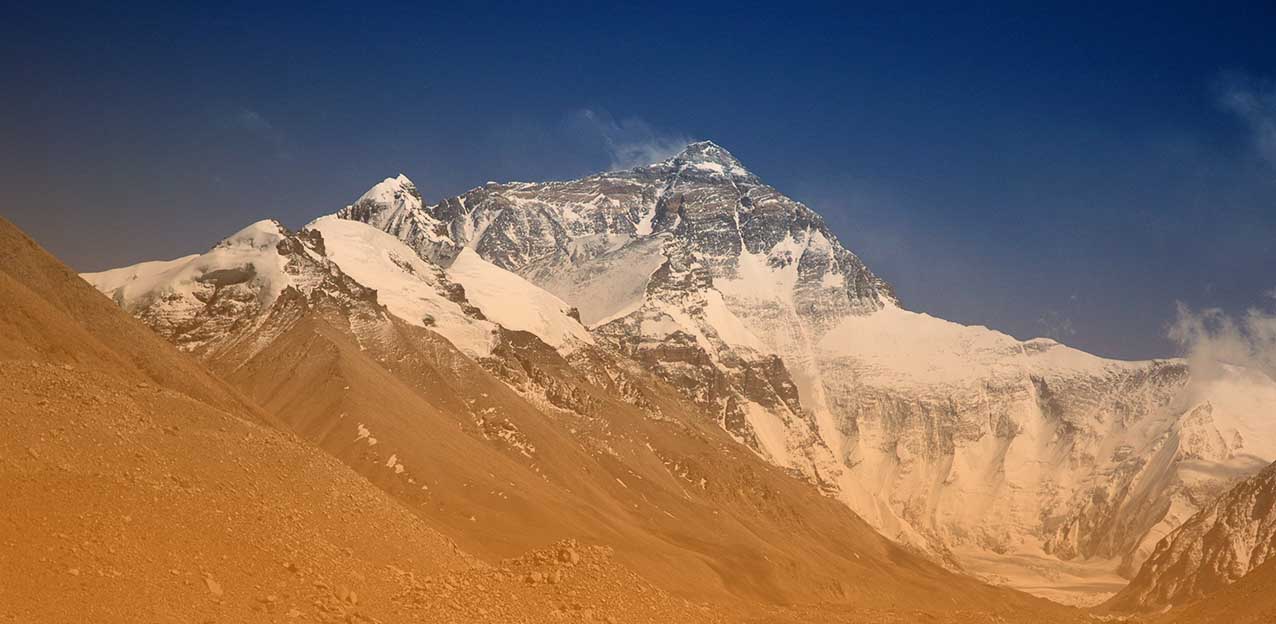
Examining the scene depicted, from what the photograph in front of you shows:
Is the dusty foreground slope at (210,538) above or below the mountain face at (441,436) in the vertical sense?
below

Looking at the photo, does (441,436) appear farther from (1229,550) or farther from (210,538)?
(1229,550)

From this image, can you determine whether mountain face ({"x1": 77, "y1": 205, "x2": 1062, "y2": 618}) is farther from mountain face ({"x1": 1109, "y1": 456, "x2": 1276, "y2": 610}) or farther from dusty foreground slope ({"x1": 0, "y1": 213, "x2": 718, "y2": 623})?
dusty foreground slope ({"x1": 0, "y1": 213, "x2": 718, "y2": 623})

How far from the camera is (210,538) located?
38.9 meters

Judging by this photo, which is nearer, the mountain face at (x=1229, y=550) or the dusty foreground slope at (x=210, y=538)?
the dusty foreground slope at (x=210, y=538)

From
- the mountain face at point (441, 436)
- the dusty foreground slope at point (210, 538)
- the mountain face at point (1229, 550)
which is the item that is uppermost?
the mountain face at point (1229, 550)

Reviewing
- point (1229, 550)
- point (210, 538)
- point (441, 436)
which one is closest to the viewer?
point (210, 538)

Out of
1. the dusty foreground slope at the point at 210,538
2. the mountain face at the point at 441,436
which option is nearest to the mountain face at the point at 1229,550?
the mountain face at the point at 441,436

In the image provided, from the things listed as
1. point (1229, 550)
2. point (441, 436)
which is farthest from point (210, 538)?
point (1229, 550)

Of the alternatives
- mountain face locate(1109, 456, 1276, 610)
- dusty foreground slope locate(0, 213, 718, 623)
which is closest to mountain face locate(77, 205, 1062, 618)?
mountain face locate(1109, 456, 1276, 610)

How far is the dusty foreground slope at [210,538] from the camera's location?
115ft

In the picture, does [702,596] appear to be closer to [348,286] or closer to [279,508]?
[279,508]

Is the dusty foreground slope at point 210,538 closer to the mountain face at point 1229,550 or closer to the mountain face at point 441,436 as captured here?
the mountain face at point 441,436

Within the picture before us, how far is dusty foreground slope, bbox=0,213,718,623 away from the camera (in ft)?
115

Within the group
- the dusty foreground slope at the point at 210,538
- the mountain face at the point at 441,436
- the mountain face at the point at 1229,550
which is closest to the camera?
the dusty foreground slope at the point at 210,538
